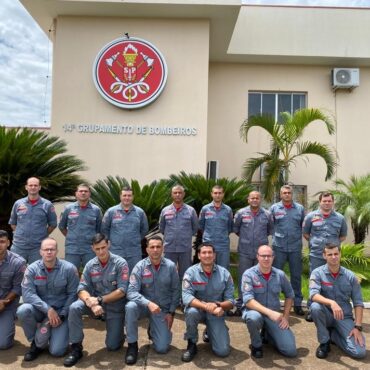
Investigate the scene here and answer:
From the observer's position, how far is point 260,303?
3916mm

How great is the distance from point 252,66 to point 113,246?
6826mm

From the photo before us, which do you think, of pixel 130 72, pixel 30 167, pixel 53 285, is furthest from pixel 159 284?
pixel 130 72

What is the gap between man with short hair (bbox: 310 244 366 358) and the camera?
3.70 metres

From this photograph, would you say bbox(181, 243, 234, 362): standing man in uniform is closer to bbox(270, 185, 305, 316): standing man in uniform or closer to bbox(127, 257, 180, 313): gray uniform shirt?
bbox(127, 257, 180, 313): gray uniform shirt

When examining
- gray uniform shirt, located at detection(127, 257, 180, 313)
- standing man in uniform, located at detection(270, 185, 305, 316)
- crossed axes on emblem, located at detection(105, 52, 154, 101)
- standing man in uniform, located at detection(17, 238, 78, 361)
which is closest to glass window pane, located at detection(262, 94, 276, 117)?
crossed axes on emblem, located at detection(105, 52, 154, 101)

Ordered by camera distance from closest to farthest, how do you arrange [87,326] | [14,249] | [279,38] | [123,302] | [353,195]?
1. [123,302]
2. [87,326]
3. [14,249]
4. [353,195]
5. [279,38]

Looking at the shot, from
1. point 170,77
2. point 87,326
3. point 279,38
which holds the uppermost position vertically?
point 279,38

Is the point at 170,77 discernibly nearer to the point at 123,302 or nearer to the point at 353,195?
the point at 353,195

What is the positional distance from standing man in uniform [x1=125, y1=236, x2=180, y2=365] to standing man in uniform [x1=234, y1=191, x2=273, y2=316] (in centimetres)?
147

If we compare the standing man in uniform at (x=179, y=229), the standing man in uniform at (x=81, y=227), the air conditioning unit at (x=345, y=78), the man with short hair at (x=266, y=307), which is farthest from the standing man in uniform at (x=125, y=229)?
the air conditioning unit at (x=345, y=78)

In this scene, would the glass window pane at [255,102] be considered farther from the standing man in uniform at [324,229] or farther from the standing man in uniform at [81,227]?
the standing man in uniform at [81,227]

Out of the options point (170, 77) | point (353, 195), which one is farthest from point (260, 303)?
point (170, 77)

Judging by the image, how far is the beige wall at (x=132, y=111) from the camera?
322 inches

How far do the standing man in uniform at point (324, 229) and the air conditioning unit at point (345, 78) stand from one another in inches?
225
